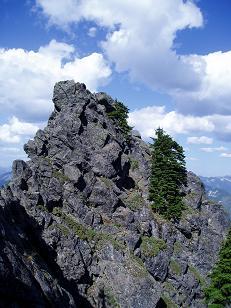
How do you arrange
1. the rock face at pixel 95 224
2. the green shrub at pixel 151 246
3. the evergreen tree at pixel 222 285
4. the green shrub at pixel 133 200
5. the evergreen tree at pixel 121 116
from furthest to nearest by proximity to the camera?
the evergreen tree at pixel 121 116 → the green shrub at pixel 133 200 → the green shrub at pixel 151 246 → the evergreen tree at pixel 222 285 → the rock face at pixel 95 224

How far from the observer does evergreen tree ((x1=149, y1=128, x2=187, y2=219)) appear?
70875mm

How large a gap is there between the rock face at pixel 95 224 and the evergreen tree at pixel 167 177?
1980 mm

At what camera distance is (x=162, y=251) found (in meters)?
63.1

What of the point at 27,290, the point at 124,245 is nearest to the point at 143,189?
the point at 124,245

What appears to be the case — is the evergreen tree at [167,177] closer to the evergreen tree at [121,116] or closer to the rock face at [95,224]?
the rock face at [95,224]

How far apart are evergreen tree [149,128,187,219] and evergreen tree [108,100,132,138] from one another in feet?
21.2

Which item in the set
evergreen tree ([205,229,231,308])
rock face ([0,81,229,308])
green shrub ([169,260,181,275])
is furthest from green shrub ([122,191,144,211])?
evergreen tree ([205,229,231,308])

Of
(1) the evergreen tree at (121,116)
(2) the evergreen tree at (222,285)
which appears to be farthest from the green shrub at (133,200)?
(2) the evergreen tree at (222,285)

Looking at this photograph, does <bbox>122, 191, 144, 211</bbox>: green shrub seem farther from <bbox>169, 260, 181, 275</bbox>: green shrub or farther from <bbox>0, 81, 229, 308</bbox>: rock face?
<bbox>169, 260, 181, 275</bbox>: green shrub

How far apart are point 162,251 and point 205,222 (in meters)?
17.9

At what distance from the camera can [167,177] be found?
73875mm

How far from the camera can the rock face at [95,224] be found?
48.1 m

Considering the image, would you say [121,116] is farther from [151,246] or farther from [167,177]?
[151,246]

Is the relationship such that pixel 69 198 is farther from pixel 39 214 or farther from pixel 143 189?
pixel 143 189
